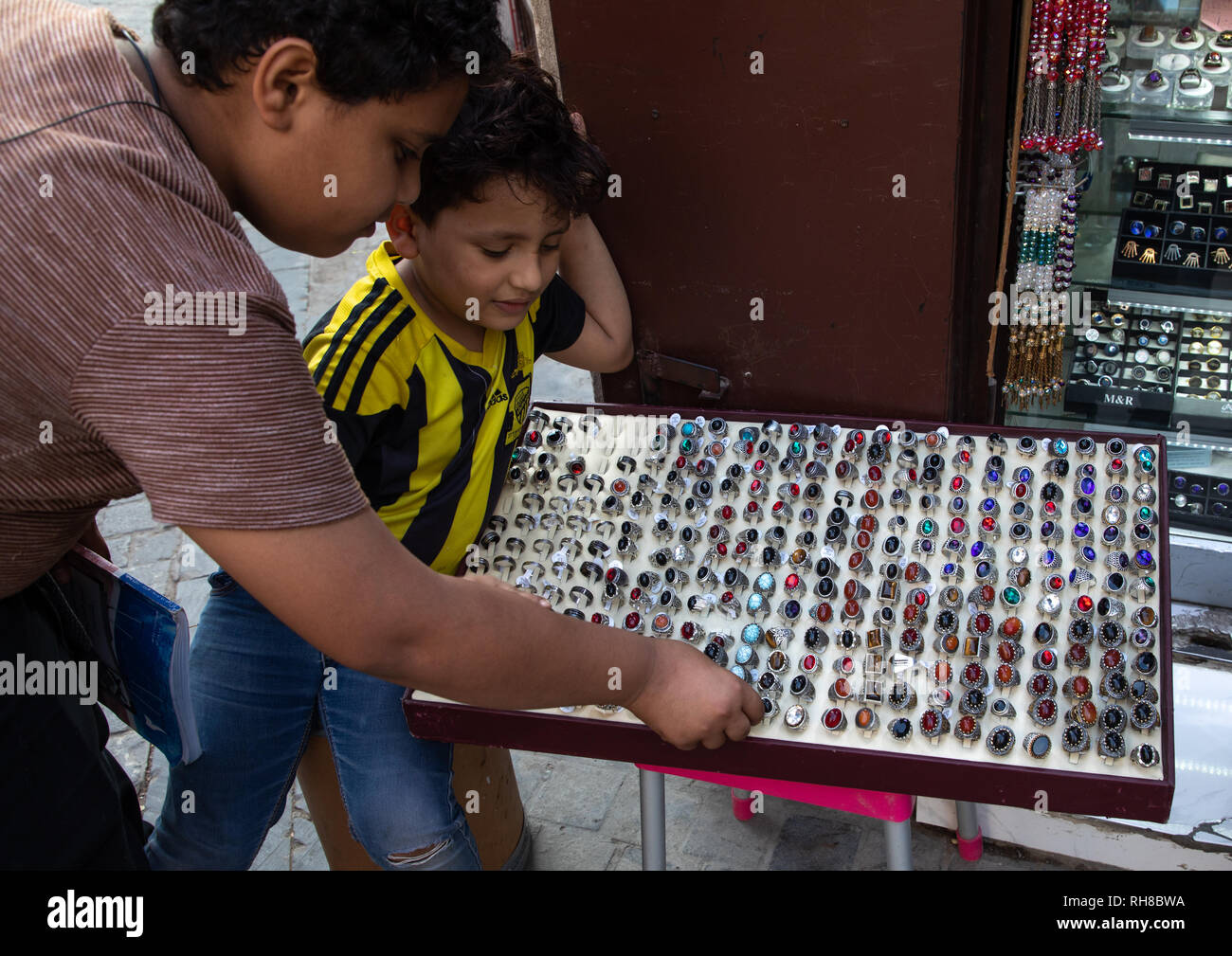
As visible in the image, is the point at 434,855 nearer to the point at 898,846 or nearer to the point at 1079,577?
the point at 898,846

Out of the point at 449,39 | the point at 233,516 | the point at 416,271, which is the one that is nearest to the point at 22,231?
the point at 233,516

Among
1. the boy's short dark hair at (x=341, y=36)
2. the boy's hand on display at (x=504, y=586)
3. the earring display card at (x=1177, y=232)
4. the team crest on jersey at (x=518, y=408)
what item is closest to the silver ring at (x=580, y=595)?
the boy's hand on display at (x=504, y=586)

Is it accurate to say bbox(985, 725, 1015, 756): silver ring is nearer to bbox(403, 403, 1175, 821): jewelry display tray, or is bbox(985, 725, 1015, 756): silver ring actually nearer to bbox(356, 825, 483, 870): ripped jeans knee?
bbox(403, 403, 1175, 821): jewelry display tray

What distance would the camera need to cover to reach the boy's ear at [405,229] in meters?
1.54

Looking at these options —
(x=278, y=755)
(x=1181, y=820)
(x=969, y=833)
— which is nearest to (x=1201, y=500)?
(x=1181, y=820)

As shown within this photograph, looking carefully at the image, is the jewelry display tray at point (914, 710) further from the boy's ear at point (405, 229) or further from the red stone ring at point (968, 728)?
the boy's ear at point (405, 229)

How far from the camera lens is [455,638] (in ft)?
3.38

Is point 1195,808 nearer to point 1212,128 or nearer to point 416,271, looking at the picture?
point 1212,128

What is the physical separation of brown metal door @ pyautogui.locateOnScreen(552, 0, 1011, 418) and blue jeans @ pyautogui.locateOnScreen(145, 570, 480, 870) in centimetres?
80

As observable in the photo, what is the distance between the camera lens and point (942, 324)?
1.65 meters

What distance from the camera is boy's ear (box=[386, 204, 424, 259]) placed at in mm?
1545

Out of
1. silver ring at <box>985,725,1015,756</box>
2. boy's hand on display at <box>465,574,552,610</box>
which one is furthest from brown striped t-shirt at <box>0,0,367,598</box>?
silver ring at <box>985,725,1015,756</box>

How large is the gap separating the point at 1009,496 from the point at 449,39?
998 millimetres

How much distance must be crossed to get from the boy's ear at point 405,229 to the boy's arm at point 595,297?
0.31 m
